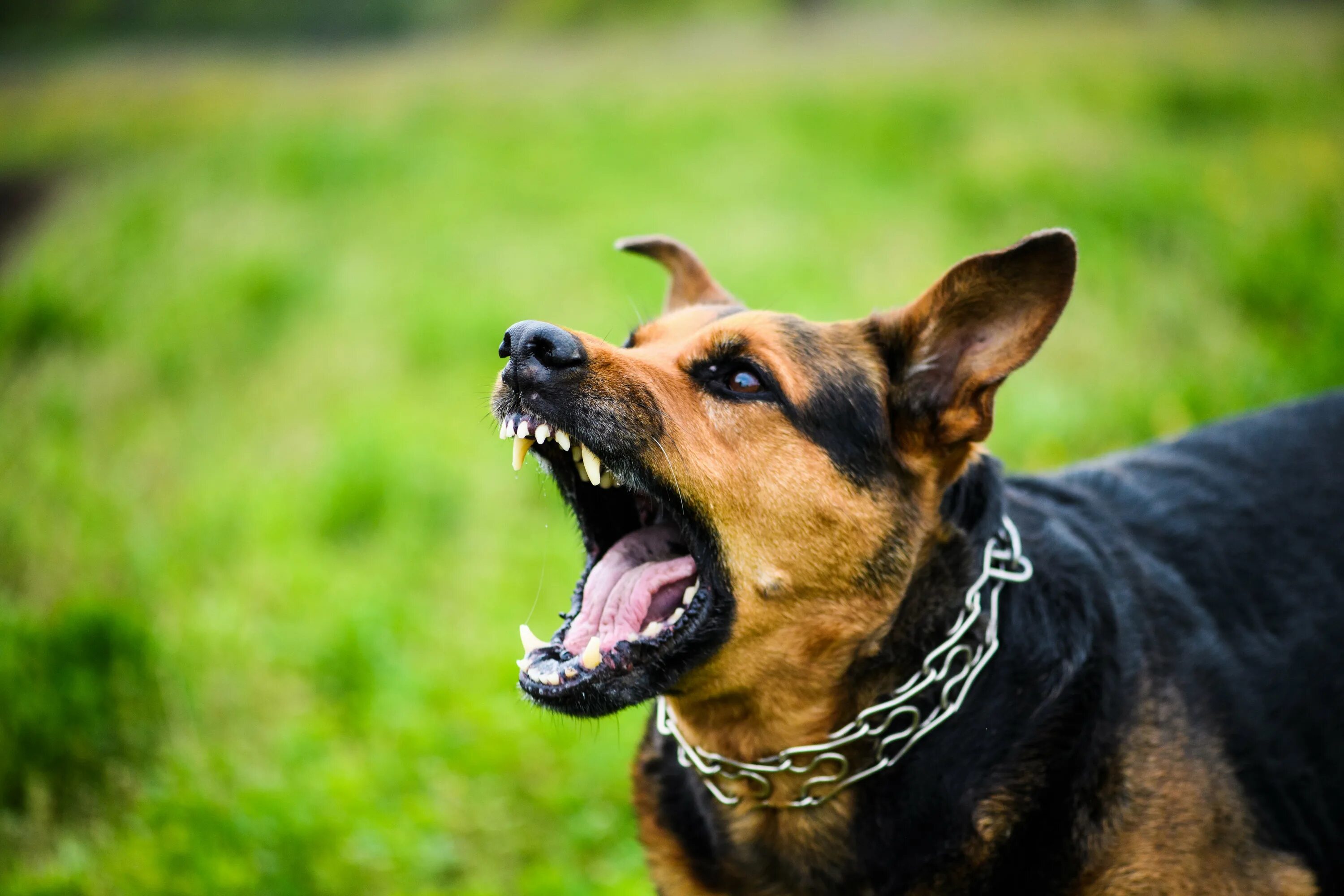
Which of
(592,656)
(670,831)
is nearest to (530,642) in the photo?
(592,656)

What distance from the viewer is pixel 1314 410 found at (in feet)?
12.5

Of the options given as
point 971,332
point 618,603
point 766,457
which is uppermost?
point 971,332

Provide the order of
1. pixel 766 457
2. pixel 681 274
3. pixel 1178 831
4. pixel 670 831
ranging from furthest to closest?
pixel 681 274 → pixel 670 831 → pixel 766 457 → pixel 1178 831

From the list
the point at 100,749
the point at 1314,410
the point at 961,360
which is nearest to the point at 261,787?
the point at 100,749

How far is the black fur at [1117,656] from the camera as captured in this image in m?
2.75

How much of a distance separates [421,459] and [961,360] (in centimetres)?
461

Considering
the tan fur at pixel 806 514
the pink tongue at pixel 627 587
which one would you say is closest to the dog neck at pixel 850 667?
the tan fur at pixel 806 514

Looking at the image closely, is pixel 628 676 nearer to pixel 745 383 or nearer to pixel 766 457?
pixel 766 457

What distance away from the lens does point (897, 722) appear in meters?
2.87

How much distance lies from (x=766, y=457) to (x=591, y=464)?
540mm

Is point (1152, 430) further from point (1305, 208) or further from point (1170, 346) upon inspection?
point (1305, 208)

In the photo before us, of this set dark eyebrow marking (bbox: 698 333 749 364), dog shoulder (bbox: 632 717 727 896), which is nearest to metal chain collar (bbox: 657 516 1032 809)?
dog shoulder (bbox: 632 717 727 896)

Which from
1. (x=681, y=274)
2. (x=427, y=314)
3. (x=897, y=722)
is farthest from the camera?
(x=427, y=314)

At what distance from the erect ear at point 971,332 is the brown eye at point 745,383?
44cm
